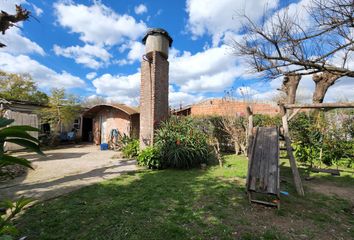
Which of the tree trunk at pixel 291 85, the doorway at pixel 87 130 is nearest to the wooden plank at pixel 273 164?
the tree trunk at pixel 291 85

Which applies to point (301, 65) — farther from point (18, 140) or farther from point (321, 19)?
point (18, 140)

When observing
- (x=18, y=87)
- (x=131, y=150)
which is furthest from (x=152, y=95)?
(x=18, y=87)

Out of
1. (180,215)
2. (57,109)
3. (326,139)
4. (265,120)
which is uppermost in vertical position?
(57,109)

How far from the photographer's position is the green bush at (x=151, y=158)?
22.3ft

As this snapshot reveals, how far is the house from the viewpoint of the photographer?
1013 centimetres

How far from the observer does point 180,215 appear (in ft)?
11.0

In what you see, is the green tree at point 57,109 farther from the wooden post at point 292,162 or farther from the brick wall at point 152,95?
the wooden post at point 292,162

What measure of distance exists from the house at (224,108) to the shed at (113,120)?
270cm

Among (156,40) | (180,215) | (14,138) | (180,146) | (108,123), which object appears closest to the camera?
(14,138)

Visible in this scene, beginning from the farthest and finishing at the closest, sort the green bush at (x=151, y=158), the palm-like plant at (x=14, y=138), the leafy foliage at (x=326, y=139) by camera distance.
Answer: the leafy foliage at (x=326, y=139) < the green bush at (x=151, y=158) < the palm-like plant at (x=14, y=138)

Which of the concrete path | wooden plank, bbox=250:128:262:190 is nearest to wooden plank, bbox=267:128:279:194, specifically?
wooden plank, bbox=250:128:262:190

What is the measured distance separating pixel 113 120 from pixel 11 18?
36.9 ft

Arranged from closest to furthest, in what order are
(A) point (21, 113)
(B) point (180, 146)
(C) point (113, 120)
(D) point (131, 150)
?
(B) point (180, 146) < (D) point (131, 150) < (A) point (21, 113) < (C) point (113, 120)

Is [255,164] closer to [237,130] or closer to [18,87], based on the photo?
[237,130]
